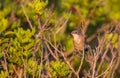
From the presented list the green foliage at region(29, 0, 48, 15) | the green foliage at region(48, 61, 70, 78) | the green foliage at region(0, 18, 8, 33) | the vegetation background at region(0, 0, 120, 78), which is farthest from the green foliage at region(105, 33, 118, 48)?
the green foliage at region(0, 18, 8, 33)

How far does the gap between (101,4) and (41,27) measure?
7.09 metres

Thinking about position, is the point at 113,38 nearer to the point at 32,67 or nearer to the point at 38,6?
the point at 38,6

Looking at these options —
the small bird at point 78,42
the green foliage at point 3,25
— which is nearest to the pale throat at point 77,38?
the small bird at point 78,42

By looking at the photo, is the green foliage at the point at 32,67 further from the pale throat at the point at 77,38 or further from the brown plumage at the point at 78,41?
the pale throat at the point at 77,38

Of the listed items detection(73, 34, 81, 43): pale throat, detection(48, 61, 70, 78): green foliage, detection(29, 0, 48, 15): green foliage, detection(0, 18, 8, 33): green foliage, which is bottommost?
detection(73, 34, 81, 43): pale throat

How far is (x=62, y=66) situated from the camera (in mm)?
9438

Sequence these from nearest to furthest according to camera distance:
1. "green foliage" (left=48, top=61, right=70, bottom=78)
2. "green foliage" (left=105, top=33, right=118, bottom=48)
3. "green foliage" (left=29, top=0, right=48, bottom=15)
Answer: "green foliage" (left=48, top=61, right=70, bottom=78) → "green foliage" (left=29, top=0, right=48, bottom=15) → "green foliage" (left=105, top=33, right=118, bottom=48)

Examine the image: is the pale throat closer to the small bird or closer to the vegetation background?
the small bird

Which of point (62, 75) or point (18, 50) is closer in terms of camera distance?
point (62, 75)

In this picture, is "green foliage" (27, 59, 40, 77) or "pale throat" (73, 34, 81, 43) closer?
"green foliage" (27, 59, 40, 77)

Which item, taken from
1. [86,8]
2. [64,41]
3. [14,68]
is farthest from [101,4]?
[14,68]

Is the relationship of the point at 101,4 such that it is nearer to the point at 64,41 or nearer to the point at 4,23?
the point at 64,41

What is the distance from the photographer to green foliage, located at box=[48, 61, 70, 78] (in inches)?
372

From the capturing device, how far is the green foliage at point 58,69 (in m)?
9.44
